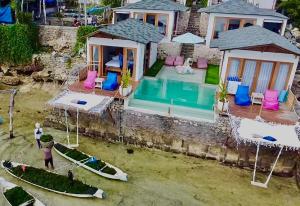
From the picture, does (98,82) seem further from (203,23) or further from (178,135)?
(203,23)

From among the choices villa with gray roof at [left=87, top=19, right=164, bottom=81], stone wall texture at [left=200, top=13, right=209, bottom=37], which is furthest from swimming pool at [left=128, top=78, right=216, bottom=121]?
stone wall texture at [left=200, top=13, right=209, bottom=37]

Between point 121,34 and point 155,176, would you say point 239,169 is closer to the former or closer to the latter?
point 155,176

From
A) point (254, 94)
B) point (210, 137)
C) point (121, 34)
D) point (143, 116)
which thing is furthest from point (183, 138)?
point (121, 34)

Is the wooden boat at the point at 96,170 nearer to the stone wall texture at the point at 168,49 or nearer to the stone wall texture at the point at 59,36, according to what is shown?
the stone wall texture at the point at 59,36

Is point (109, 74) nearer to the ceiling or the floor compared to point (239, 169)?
nearer to the ceiling

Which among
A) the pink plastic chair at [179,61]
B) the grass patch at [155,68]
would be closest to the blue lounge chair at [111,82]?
the grass patch at [155,68]

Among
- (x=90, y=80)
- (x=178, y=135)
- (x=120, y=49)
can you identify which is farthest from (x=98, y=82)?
(x=178, y=135)

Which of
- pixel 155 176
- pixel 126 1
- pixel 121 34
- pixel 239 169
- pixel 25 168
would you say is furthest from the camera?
pixel 126 1
